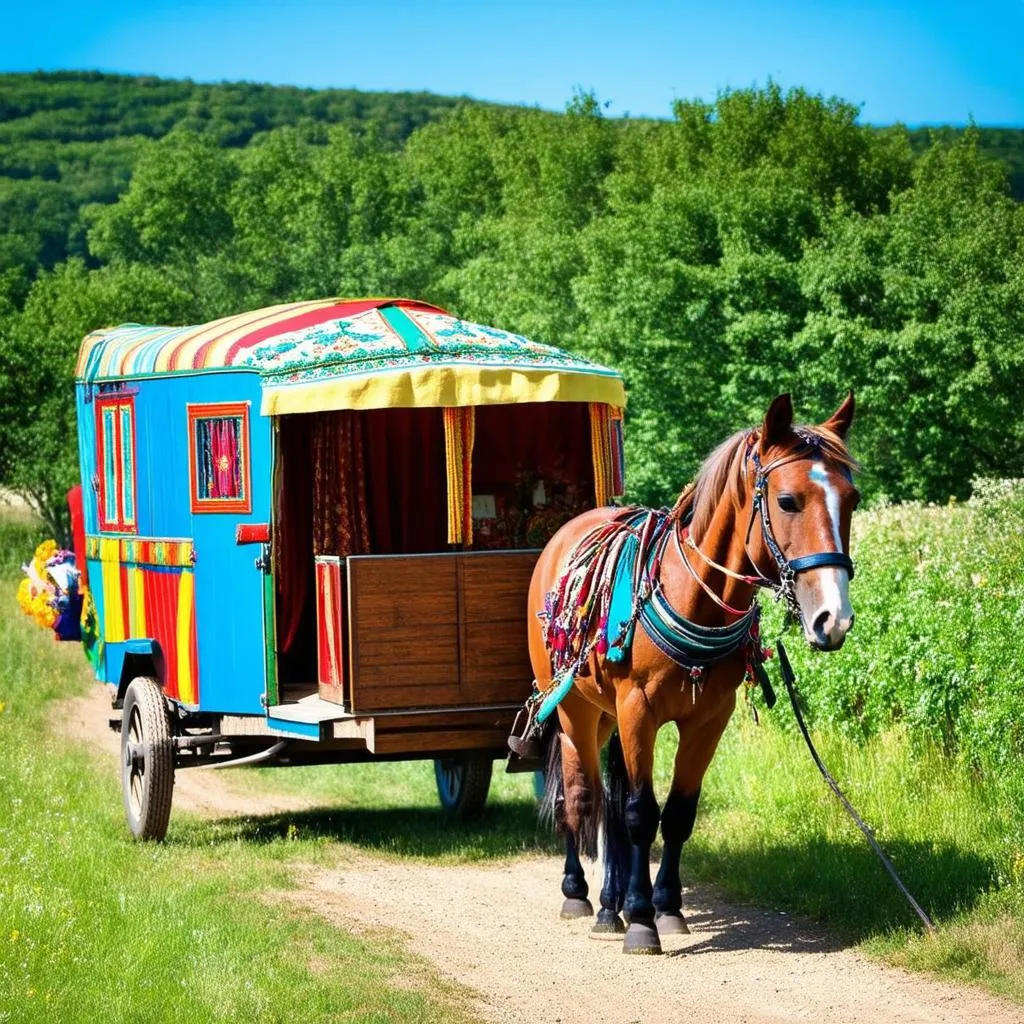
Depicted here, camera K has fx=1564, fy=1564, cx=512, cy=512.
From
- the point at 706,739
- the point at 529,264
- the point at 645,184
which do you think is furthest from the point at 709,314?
the point at 706,739

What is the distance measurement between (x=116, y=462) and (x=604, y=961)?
17.0ft

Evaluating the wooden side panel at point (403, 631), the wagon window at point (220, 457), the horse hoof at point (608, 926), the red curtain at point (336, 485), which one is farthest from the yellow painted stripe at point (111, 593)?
the horse hoof at point (608, 926)

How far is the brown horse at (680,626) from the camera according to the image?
614 centimetres

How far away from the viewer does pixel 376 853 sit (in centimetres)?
954

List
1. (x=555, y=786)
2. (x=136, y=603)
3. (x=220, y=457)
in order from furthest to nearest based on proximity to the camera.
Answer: (x=136, y=603)
(x=220, y=457)
(x=555, y=786)

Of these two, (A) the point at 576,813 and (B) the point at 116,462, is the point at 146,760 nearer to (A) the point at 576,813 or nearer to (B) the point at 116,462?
(B) the point at 116,462

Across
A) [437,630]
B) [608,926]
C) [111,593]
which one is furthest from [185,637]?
[608,926]

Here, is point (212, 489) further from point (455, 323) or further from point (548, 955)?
point (548, 955)

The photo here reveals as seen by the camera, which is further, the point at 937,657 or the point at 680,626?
the point at 937,657

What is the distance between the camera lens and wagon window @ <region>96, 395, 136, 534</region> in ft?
33.5

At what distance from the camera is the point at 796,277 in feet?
98.3

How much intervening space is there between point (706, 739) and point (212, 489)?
3479 millimetres

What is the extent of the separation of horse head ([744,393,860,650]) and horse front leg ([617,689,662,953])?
3.25 ft

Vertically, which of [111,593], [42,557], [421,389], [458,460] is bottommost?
[111,593]
